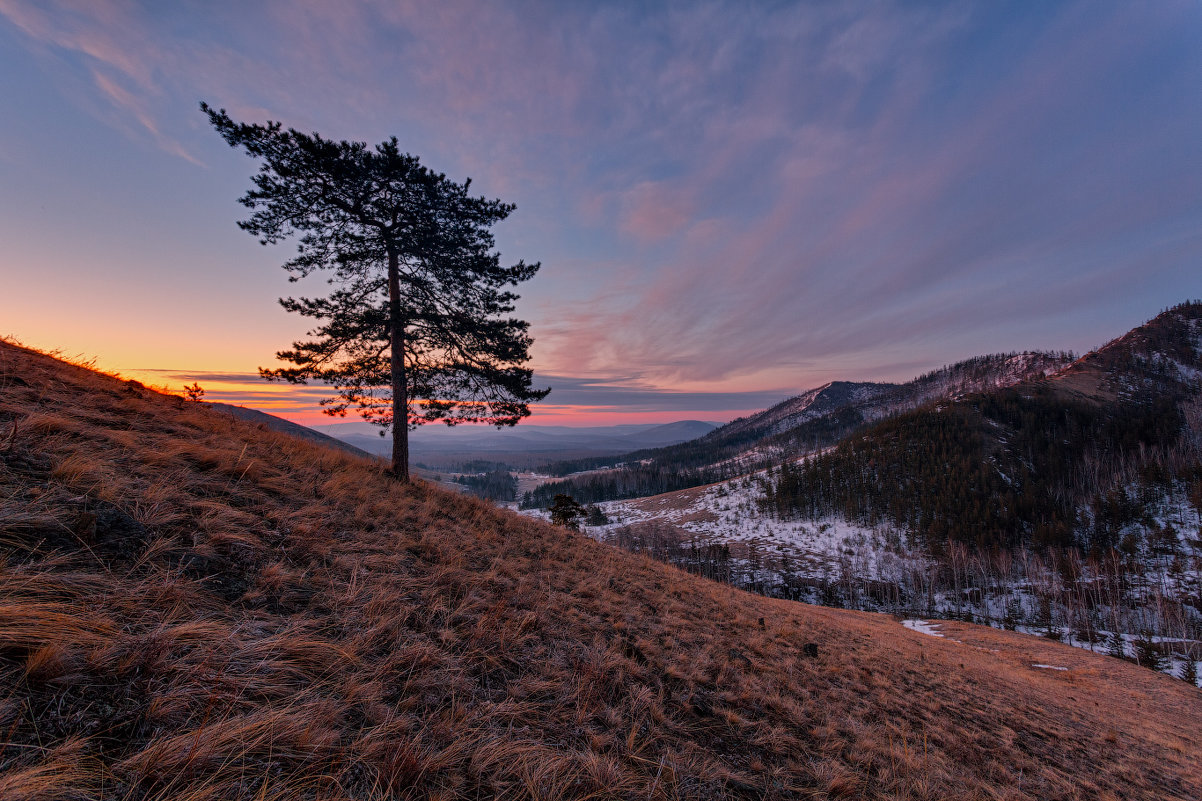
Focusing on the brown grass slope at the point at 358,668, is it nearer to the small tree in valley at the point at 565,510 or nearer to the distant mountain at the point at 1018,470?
the small tree in valley at the point at 565,510

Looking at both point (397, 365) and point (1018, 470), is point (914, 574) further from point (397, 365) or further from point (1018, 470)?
point (397, 365)

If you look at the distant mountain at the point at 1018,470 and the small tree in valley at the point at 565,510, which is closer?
the small tree in valley at the point at 565,510

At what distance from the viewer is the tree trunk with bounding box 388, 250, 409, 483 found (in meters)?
11.2

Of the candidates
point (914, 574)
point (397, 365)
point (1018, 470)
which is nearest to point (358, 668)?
point (397, 365)

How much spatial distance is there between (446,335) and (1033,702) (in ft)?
68.0

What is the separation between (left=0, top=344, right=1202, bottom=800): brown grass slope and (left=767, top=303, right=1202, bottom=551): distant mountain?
366 feet

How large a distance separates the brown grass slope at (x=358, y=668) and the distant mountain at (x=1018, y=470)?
366ft

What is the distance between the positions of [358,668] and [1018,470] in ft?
548

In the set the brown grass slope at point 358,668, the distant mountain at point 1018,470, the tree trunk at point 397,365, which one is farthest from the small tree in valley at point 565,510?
the distant mountain at point 1018,470

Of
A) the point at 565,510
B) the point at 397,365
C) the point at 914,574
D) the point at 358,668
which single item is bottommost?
the point at 914,574

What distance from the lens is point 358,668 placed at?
11.5ft

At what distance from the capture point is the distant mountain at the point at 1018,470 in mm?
92000

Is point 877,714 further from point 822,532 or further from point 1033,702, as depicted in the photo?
point 822,532

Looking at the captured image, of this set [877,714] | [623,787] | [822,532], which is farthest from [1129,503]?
[623,787]
